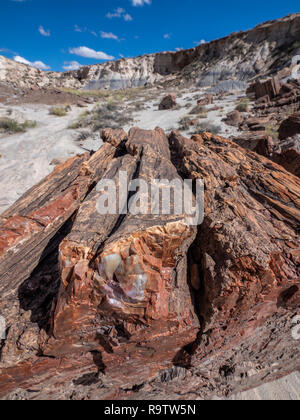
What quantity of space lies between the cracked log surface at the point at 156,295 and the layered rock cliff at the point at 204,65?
22205 mm

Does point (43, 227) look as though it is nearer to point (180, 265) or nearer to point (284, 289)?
point (180, 265)

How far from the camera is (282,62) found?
18.7 m

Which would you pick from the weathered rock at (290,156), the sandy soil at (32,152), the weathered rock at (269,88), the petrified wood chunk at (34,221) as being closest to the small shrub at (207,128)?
the sandy soil at (32,152)

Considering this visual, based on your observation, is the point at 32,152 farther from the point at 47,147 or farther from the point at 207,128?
the point at 207,128

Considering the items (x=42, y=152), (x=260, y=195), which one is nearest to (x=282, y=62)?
(x=42, y=152)

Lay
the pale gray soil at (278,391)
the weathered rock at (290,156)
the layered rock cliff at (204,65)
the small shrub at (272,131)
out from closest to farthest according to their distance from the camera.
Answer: the pale gray soil at (278,391) < the weathered rock at (290,156) < the small shrub at (272,131) < the layered rock cliff at (204,65)

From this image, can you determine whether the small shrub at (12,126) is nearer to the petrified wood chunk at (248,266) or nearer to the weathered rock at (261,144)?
the weathered rock at (261,144)

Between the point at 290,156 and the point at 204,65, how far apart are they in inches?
1161

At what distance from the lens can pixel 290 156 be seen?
346cm

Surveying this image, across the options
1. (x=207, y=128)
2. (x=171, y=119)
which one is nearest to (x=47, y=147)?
(x=171, y=119)

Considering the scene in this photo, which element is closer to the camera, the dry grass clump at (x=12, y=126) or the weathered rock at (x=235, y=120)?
the weathered rock at (x=235, y=120)

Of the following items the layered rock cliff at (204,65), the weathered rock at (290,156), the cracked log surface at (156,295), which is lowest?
the cracked log surface at (156,295)

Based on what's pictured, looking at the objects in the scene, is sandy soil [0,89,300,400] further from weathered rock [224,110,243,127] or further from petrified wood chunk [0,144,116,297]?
petrified wood chunk [0,144,116,297]

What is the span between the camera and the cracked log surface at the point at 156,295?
59.4 inches
